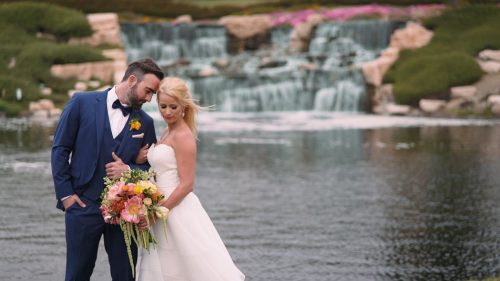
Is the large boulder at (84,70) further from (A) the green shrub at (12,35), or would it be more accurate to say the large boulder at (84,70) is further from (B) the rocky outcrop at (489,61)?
(B) the rocky outcrop at (489,61)

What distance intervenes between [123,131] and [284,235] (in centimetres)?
561

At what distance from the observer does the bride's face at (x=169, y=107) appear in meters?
6.07

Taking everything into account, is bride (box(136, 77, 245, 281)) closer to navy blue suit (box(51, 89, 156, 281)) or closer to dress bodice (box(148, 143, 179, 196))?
dress bodice (box(148, 143, 179, 196))

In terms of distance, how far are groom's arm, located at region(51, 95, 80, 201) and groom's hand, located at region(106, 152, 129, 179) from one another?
305 mm

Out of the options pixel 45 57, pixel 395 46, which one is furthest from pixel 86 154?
pixel 395 46

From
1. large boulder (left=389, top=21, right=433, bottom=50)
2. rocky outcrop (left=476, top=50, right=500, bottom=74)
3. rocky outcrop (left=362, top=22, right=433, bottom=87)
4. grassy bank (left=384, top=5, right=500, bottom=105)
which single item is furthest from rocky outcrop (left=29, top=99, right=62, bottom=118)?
rocky outcrop (left=476, top=50, right=500, bottom=74)

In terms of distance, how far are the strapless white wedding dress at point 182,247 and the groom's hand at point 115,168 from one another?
0.27 metres

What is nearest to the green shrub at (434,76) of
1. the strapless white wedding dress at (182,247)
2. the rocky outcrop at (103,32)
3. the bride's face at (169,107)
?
the rocky outcrop at (103,32)

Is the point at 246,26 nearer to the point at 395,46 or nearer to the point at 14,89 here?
the point at 395,46

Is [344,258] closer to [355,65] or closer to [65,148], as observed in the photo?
[65,148]

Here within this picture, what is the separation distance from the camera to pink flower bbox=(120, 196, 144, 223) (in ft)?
19.4

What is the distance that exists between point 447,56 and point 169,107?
31.7 meters

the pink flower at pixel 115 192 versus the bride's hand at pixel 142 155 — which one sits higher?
the bride's hand at pixel 142 155

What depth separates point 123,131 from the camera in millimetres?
6195
